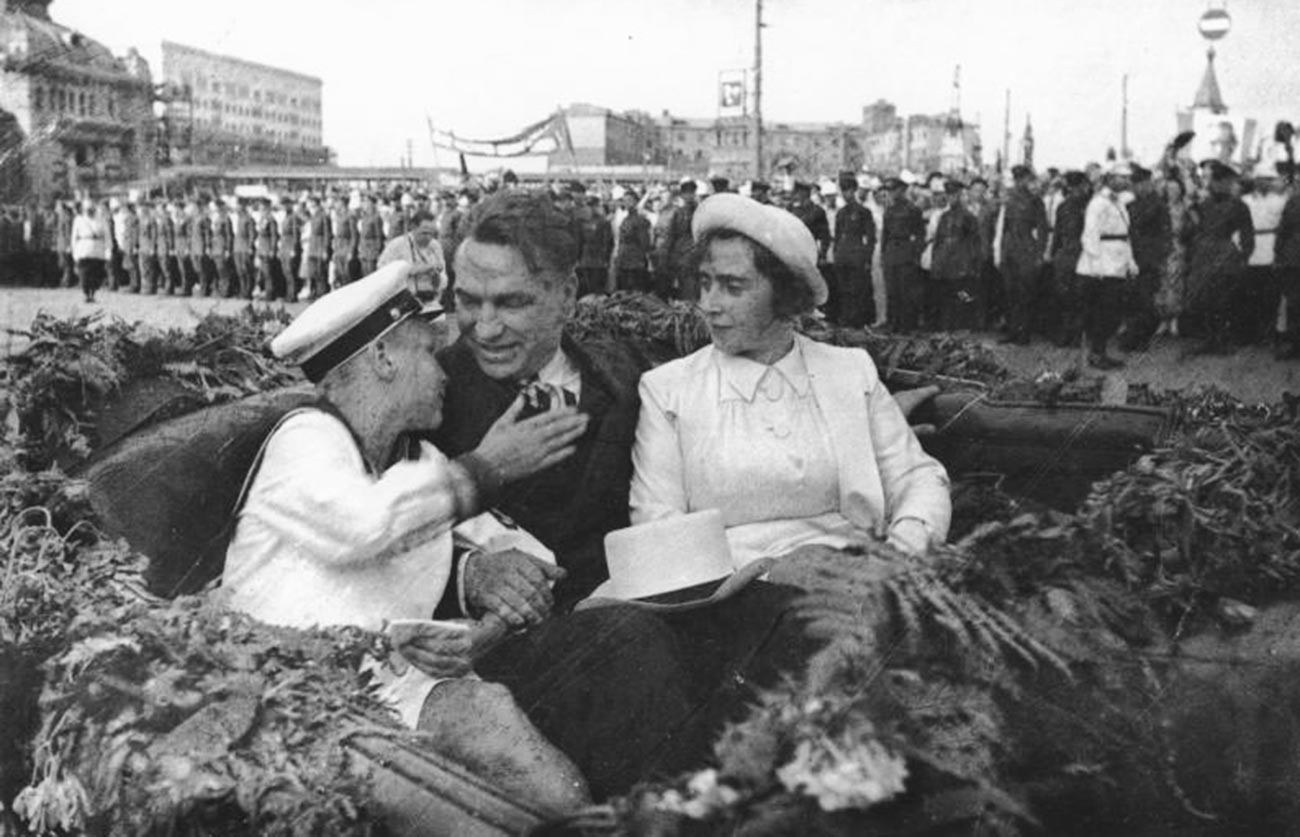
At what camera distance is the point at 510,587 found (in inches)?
91.3

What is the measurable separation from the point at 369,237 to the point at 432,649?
6.50 feet

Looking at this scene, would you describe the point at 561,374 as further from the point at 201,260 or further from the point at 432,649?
the point at 201,260

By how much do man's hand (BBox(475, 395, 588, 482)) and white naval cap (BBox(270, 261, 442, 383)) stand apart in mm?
269

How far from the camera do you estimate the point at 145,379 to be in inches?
116

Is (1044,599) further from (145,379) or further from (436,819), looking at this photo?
(145,379)

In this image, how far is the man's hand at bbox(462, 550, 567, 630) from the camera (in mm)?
2301

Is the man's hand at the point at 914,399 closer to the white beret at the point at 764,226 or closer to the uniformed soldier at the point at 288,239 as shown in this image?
the white beret at the point at 764,226

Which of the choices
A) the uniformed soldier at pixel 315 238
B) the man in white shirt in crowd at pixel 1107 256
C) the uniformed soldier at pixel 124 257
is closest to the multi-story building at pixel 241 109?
the uniformed soldier at pixel 315 238

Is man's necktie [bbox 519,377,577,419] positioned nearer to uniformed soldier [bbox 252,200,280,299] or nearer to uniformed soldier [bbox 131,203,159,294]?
uniformed soldier [bbox 252,200,280,299]

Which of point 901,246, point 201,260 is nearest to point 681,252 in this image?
point 901,246

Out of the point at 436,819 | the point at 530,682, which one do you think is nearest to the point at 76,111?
the point at 530,682

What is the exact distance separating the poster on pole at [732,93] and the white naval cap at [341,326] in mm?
948

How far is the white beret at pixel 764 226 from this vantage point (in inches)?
104

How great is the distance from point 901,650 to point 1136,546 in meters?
0.53
